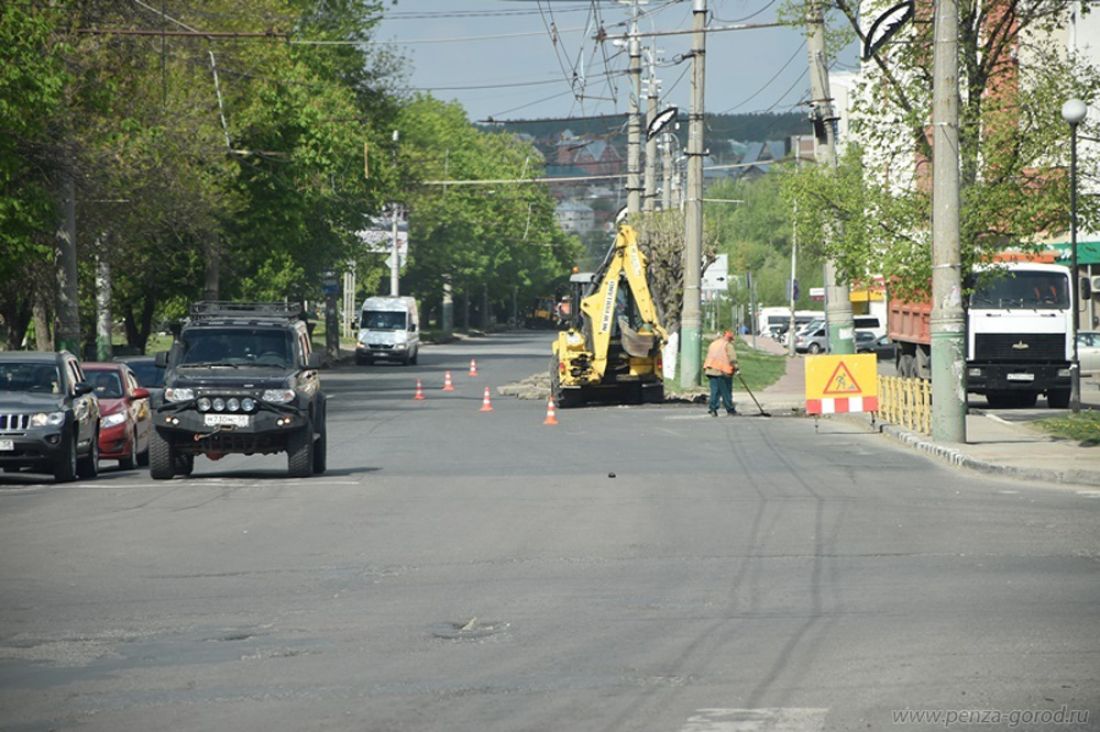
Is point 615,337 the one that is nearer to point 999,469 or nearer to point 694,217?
point 694,217

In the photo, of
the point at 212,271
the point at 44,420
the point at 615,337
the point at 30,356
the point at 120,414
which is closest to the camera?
the point at 44,420

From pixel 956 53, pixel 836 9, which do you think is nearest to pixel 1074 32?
pixel 836 9

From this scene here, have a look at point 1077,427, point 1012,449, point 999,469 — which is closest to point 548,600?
point 999,469

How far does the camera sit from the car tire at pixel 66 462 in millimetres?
23109

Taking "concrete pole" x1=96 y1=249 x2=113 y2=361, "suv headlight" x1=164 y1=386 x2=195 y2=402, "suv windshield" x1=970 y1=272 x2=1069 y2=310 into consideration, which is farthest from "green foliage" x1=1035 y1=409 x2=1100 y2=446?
"concrete pole" x1=96 y1=249 x2=113 y2=361

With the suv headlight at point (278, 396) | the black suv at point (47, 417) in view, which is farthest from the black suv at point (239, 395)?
the black suv at point (47, 417)

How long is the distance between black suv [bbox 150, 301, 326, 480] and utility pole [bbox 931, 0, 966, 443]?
8903mm

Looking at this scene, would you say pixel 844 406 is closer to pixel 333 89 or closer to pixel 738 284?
pixel 333 89

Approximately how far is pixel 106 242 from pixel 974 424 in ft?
80.1

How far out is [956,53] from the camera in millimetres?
27656

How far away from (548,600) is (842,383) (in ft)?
67.9

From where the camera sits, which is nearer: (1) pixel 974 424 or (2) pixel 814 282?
(1) pixel 974 424

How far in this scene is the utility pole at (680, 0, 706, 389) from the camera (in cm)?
4697

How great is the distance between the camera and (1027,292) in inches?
1596
